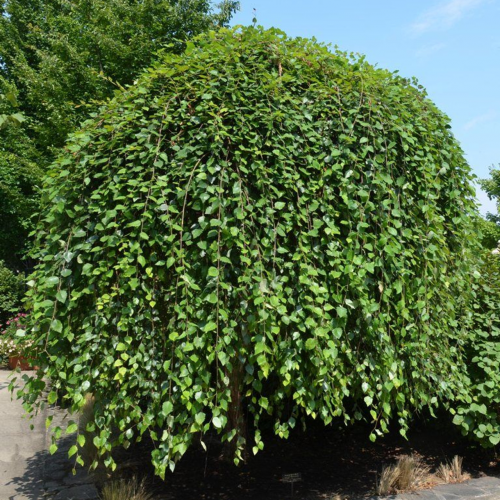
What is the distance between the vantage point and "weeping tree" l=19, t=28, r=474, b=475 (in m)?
2.83

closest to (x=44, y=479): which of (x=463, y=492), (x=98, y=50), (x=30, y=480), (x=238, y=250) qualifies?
(x=30, y=480)

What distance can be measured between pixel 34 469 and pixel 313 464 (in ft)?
8.97

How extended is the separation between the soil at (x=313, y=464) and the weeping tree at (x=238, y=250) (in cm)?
125

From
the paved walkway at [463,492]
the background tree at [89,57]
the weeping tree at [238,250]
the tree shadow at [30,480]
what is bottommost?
the paved walkway at [463,492]

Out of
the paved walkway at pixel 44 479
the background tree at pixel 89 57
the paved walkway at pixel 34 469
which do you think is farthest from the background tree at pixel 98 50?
the paved walkway at pixel 44 479

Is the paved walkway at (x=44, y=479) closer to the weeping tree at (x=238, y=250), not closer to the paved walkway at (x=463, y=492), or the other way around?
the paved walkway at (x=463, y=492)

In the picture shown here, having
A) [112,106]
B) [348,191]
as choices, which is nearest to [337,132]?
[348,191]

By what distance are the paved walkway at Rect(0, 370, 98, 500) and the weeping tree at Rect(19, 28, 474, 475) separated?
1.43m

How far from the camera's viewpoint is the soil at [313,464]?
13.3 ft

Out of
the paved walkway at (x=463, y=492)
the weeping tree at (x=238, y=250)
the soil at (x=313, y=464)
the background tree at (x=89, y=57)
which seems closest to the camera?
the weeping tree at (x=238, y=250)

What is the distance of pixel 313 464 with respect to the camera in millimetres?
4691

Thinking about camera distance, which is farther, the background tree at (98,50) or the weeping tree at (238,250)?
the background tree at (98,50)

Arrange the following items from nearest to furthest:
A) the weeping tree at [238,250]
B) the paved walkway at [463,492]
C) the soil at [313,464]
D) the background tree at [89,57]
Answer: the weeping tree at [238,250], the paved walkway at [463,492], the soil at [313,464], the background tree at [89,57]

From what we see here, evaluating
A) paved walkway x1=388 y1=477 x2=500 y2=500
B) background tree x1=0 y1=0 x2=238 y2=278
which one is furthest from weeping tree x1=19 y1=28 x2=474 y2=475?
background tree x1=0 y1=0 x2=238 y2=278
